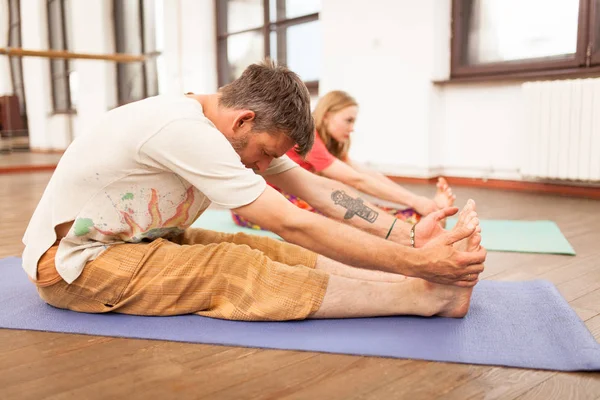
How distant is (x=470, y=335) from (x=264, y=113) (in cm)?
68

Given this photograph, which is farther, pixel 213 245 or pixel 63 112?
pixel 63 112

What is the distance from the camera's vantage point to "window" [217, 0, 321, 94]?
5547 mm

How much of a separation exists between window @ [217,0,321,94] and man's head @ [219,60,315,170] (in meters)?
3.98

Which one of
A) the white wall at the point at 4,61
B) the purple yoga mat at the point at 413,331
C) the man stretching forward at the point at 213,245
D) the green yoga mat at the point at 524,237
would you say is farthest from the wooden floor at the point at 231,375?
the white wall at the point at 4,61

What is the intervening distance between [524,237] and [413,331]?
1.37 metres

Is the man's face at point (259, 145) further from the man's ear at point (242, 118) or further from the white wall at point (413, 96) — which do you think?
the white wall at point (413, 96)

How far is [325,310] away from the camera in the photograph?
4.41 feet

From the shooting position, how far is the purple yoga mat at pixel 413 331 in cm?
116

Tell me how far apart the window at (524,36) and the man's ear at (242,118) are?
3.14m

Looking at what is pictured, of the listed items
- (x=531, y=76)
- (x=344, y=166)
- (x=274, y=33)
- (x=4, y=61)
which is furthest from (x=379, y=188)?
(x=4, y=61)

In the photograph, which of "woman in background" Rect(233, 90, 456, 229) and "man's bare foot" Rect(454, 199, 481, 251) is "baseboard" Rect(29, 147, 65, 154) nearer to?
"woman in background" Rect(233, 90, 456, 229)

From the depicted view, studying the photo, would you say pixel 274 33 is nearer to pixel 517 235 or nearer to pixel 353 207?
pixel 517 235

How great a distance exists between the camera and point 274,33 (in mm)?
5777

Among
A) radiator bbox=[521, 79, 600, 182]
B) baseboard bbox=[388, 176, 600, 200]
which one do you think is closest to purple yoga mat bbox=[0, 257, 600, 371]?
radiator bbox=[521, 79, 600, 182]
